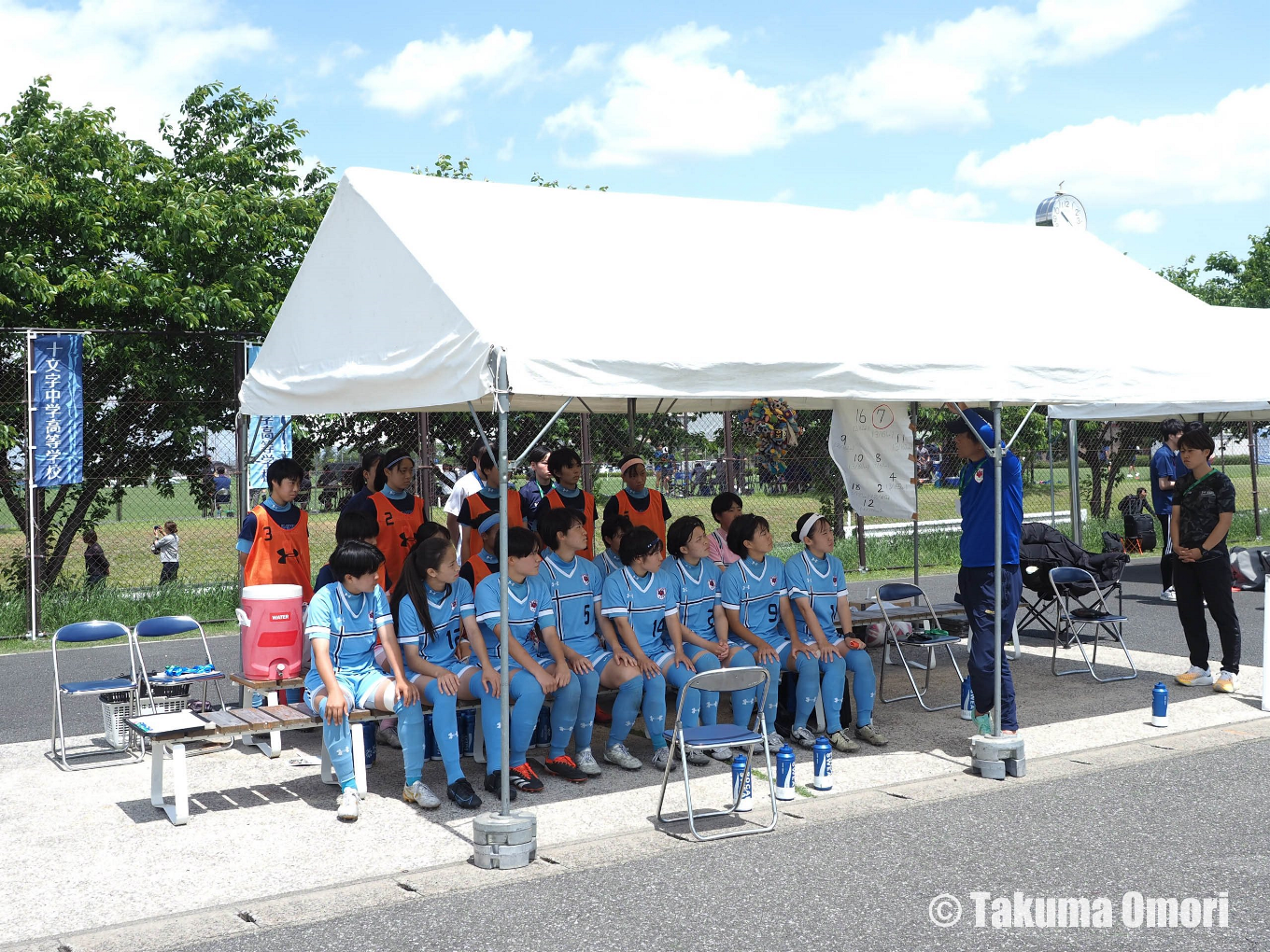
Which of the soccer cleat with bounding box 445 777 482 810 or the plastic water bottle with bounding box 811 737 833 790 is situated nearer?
the soccer cleat with bounding box 445 777 482 810

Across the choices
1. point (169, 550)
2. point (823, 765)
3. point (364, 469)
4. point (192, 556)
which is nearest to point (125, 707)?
point (364, 469)

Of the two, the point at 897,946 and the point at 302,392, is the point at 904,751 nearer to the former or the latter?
A: the point at 897,946

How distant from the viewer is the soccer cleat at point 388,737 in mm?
6980

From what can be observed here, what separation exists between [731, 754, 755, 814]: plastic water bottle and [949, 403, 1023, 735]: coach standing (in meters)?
1.56

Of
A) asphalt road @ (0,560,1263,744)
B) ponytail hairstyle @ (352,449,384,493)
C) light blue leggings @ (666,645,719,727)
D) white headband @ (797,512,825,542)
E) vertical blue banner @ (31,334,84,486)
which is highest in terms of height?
vertical blue banner @ (31,334,84,486)

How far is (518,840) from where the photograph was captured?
486 centimetres

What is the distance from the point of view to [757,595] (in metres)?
6.91

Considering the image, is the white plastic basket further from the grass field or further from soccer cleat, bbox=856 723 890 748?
the grass field

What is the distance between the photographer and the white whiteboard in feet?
29.9

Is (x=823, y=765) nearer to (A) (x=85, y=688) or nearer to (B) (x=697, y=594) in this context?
(B) (x=697, y=594)

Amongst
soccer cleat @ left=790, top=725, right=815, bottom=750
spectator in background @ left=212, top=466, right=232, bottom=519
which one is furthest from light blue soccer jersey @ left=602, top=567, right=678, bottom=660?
spectator in background @ left=212, top=466, right=232, bottom=519

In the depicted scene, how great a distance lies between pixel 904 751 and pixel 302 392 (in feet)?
12.8

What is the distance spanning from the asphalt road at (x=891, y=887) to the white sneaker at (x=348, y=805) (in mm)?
1087

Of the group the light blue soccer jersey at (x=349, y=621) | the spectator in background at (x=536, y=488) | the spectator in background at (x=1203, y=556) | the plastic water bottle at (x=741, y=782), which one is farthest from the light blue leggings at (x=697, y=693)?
the spectator in background at (x=1203, y=556)
